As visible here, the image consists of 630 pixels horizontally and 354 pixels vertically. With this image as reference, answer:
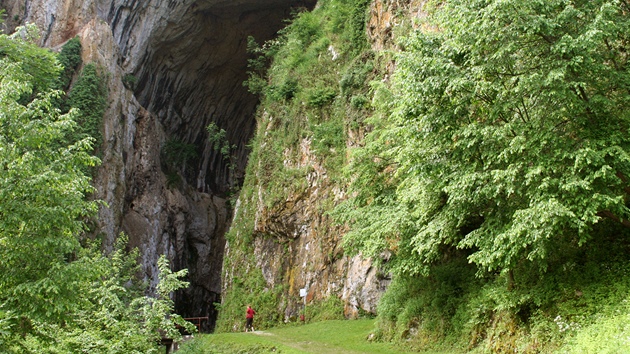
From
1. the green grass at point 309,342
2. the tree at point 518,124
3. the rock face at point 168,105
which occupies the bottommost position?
the green grass at point 309,342

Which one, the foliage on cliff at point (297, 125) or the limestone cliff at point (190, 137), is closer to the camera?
the foliage on cliff at point (297, 125)

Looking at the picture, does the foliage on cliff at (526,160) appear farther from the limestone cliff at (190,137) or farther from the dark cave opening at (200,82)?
the dark cave opening at (200,82)

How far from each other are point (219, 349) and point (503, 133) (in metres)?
10.9

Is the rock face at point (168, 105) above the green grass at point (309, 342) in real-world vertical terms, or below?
above

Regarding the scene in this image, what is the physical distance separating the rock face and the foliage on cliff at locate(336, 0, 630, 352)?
23084 mm

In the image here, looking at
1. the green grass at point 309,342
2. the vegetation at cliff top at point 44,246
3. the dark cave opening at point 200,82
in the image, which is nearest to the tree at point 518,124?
the green grass at point 309,342

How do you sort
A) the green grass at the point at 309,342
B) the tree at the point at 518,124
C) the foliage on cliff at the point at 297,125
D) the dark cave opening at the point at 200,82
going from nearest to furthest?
the tree at the point at 518,124 < the green grass at the point at 309,342 < the foliage on cliff at the point at 297,125 < the dark cave opening at the point at 200,82

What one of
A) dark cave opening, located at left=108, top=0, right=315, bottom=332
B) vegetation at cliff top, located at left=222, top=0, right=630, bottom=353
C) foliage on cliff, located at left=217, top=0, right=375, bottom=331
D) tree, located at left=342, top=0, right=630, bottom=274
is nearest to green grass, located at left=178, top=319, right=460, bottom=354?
vegetation at cliff top, located at left=222, top=0, right=630, bottom=353

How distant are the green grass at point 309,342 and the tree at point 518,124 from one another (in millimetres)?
3512

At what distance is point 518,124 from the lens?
364 inches

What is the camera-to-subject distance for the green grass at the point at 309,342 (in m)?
12.7

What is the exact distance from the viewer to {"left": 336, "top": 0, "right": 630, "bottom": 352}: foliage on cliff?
825 centimetres

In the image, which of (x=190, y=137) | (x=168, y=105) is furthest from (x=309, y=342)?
(x=190, y=137)

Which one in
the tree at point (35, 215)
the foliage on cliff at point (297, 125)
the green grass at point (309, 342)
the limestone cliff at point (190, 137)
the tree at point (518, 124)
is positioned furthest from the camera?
the limestone cliff at point (190, 137)
